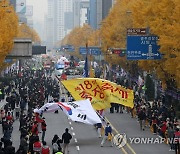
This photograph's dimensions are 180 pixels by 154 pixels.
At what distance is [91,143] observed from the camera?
30922 millimetres

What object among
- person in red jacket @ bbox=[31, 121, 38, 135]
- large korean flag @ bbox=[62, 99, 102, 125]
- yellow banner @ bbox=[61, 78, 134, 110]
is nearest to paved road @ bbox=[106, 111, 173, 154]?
large korean flag @ bbox=[62, 99, 102, 125]

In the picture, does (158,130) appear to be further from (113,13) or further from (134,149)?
(113,13)

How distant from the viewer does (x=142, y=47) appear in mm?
42469

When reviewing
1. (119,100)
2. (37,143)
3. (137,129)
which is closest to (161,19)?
(137,129)

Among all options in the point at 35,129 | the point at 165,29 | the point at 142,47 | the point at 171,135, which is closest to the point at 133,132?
the point at 171,135

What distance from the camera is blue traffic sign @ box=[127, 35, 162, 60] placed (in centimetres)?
4225

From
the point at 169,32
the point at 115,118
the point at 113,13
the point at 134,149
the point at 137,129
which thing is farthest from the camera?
the point at 113,13

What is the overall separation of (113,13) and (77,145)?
56.0m

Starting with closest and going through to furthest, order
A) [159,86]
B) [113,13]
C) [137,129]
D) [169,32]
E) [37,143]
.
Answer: [37,143]
[137,129]
[169,32]
[159,86]
[113,13]

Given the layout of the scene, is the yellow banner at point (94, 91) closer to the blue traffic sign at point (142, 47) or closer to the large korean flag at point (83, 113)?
the large korean flag at point (83, 113)

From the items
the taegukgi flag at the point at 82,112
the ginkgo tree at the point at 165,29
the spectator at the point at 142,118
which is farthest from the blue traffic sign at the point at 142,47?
the taegukgi flag at the point at 82,112

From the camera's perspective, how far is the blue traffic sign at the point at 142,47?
139 ft

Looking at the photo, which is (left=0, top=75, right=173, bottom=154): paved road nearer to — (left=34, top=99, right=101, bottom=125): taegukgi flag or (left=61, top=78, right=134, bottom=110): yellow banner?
(left=34, top=99, right=101, bottom=125): taegukgi flag

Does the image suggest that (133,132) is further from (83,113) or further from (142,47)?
(142,47)
